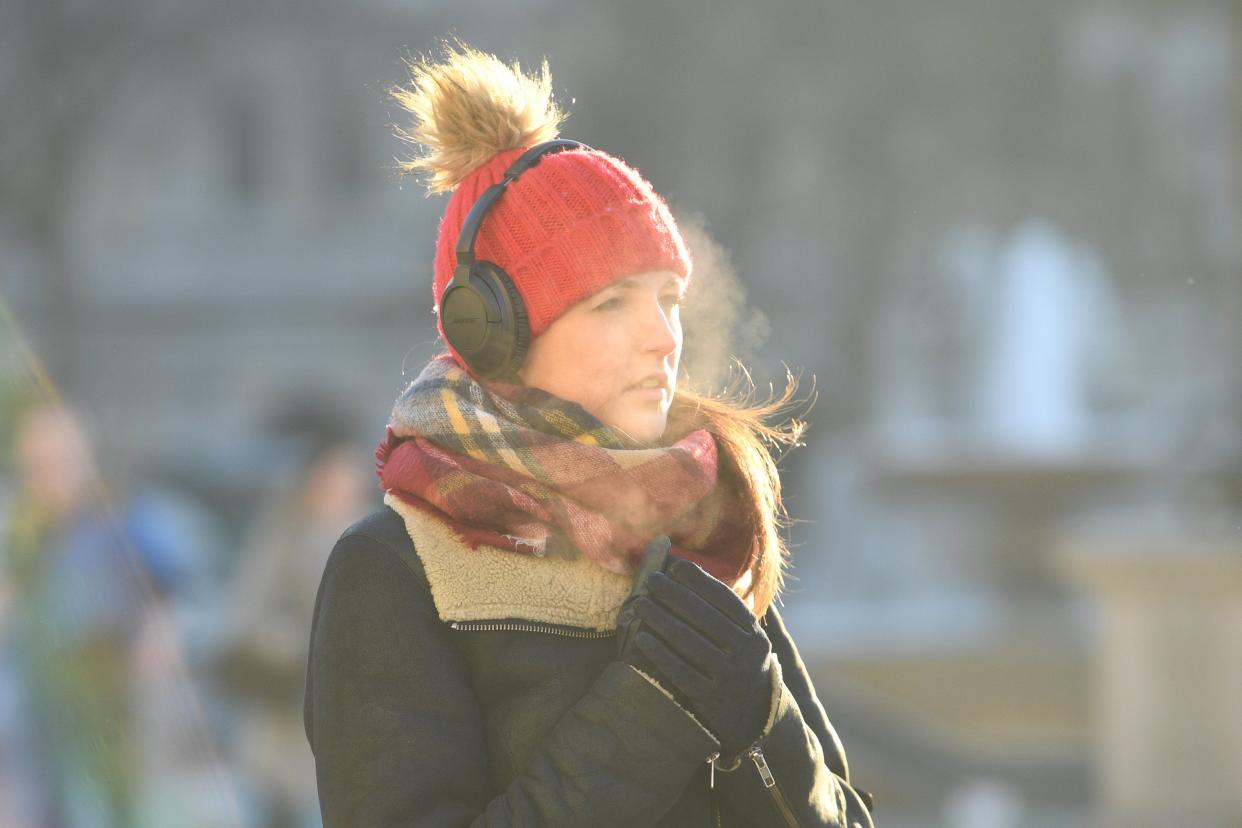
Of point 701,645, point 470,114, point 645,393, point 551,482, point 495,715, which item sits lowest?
point 495,715

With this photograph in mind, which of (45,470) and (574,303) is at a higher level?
(45,470)

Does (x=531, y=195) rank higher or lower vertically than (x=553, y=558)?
higher

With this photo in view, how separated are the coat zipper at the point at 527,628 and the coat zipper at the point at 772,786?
0.69 feet

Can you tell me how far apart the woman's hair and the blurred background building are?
5.9 inches

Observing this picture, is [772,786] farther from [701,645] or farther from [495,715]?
[495,715]

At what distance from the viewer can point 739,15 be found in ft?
70.8

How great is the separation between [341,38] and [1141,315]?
44.6 ft

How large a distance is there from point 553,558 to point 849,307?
2218 cm

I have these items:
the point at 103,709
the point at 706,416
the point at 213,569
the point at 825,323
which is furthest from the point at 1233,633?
the point at 825,323

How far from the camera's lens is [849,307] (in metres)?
24.1

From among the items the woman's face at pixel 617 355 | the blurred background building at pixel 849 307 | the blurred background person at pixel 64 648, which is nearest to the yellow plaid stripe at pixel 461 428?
the woman's face at pixel 617 355

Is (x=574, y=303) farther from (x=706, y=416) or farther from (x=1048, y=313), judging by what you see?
(x=1048, y=313)

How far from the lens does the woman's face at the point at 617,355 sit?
2.21m

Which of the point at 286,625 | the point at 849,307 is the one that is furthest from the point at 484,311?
the point at 849,307
